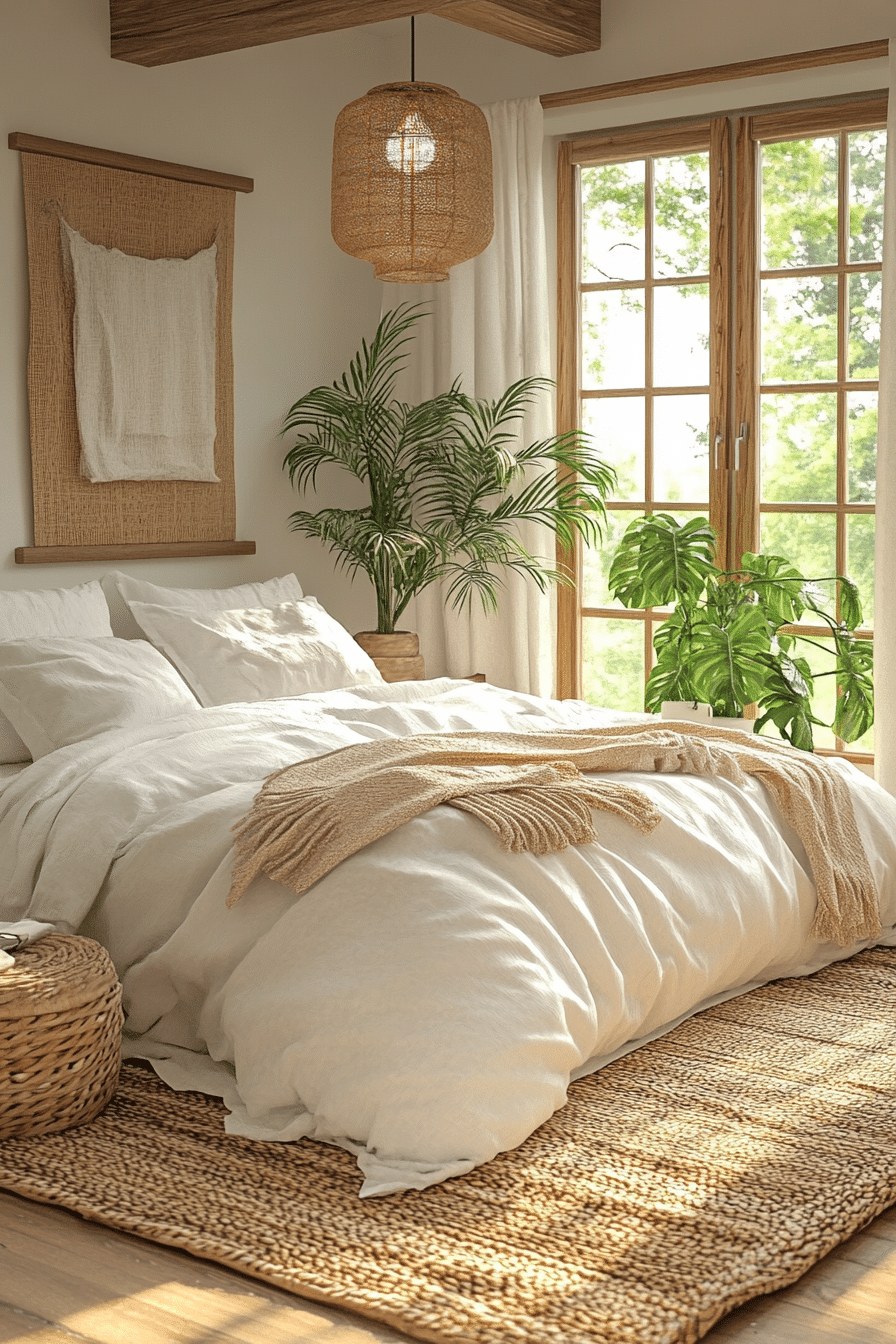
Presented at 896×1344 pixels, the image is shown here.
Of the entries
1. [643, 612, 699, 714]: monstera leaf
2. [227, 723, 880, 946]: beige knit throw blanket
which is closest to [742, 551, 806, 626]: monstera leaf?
[643, 612, 699, 714]: monstera leaf

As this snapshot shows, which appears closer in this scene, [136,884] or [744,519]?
[136,884]

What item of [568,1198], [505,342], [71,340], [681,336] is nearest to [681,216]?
[681,336]

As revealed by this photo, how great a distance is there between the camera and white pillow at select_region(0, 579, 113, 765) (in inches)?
161

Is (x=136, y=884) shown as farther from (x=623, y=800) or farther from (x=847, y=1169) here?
(x=847, y=1169)

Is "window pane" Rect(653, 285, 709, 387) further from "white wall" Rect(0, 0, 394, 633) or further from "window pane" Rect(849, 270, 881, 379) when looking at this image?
"white wall" Rect(0, 0, 394, 633)

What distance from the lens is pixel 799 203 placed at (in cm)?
521

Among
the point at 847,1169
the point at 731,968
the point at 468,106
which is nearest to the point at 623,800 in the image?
the point at 731,968

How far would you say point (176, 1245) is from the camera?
88.2 inches

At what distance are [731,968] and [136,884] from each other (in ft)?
4.03

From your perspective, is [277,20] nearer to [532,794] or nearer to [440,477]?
[440,477]

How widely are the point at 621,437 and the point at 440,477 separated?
0.69 meters

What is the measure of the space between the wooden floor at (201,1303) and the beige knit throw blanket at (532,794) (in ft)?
2.40

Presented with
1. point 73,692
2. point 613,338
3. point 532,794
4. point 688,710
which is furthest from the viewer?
point 613,338

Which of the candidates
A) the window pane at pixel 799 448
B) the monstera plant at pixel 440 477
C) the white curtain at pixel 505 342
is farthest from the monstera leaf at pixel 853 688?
the white curtain at pixel 505 342
